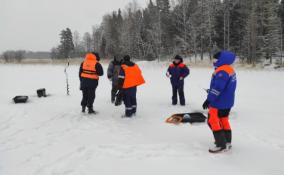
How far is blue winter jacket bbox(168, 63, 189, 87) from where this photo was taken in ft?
31.4

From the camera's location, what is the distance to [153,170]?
4473 mm

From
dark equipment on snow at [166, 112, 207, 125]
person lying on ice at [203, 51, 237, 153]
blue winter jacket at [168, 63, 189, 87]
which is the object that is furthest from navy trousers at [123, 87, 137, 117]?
person lying on ice at [203, 51, 237, 153]

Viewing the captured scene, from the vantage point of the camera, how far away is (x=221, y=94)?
518cm

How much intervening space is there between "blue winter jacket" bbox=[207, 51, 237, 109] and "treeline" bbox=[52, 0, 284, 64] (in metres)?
28.6

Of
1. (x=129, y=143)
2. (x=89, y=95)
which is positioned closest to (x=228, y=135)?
(x=129, y=143)

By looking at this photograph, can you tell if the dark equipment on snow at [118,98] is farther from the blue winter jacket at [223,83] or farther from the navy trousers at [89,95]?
the blue winter jacket at [223,83]

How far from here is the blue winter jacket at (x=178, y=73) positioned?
9.57m

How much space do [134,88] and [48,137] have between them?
2753mm

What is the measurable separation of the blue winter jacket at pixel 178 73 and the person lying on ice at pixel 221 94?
4.23 m

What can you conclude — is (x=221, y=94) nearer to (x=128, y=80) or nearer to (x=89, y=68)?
(x=128, y=80)

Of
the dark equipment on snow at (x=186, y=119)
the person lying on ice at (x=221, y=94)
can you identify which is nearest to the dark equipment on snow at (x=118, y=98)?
the dark equipment on snow at (x=186, y=119)

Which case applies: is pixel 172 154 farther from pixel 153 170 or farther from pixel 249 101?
pixel 249 101

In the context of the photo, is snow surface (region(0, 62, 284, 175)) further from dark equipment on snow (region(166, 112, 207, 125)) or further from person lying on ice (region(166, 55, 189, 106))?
person lying on ice (region(166, 55, 189, 106))

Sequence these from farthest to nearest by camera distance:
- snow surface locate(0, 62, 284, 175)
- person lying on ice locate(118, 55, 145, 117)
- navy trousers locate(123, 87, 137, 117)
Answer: navy trousers locate(123, 87, 137, 117) < person lying on ice locate(118, 55, 145, 117) < snow surface locate(0, 62, 284, 175)
